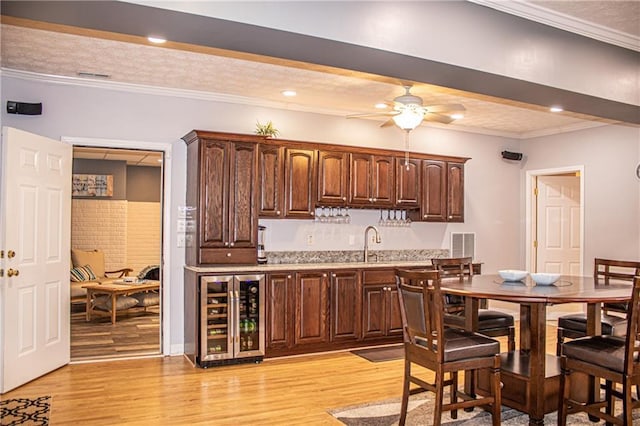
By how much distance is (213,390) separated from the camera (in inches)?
172

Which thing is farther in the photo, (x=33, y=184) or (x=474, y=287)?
(x=33, y=184)

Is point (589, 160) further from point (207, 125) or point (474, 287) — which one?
point (207, 125)

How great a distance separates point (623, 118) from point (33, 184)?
208 inches

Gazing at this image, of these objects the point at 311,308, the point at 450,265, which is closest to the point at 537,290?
the point at 450,265

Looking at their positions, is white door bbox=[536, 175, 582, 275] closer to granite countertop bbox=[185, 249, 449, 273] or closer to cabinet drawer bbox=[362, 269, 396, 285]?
granite countertop bbox=[185, 249, 449, 273]

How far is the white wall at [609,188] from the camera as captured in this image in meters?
6.51

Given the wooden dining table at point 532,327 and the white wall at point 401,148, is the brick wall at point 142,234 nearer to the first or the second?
the white wall at point 401,148

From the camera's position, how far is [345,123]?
6527 millimetres

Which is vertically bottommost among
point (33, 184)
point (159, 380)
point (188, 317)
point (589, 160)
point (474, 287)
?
point (159, 380)

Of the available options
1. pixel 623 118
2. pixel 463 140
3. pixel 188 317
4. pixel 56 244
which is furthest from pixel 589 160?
pixel 56 244

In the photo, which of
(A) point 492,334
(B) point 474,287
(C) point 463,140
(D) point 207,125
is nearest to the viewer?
(B) point 474,287

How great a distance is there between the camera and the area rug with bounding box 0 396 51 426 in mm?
3652

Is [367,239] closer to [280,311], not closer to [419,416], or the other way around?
[280,311]

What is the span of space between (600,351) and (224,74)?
3.82 m
